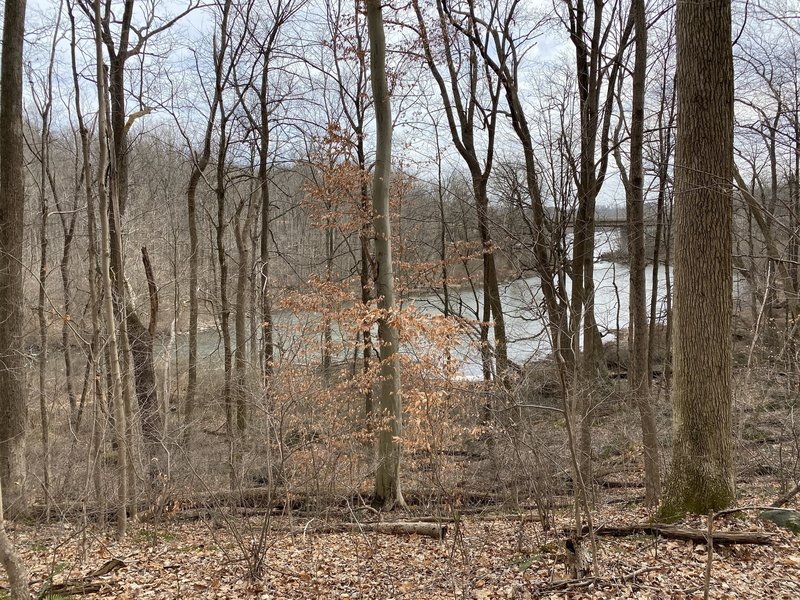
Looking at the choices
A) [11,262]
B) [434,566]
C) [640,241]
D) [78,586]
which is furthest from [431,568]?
[11,262]

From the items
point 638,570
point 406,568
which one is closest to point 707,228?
point 638,570

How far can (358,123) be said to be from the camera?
543 inches

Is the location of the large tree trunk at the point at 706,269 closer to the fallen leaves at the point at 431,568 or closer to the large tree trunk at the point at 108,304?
the fallen leaves at the point at 431,568

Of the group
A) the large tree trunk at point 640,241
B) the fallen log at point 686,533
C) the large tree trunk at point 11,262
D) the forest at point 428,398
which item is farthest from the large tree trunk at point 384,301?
the large tree trunk at point 11,262

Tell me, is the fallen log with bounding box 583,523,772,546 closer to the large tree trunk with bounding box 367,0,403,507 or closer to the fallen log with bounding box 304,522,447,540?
the fallen log with bounding box 304,522,447,540

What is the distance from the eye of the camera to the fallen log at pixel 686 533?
4379mm

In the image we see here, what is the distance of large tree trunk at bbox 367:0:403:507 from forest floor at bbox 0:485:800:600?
2.40 meters

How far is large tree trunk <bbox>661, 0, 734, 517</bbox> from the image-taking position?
515 cm

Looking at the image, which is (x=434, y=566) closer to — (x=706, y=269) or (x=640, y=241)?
(x=706, y=269)

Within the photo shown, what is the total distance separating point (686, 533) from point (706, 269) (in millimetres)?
2355

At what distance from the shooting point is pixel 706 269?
5184mm

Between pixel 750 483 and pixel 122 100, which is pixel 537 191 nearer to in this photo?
pixel 750 483

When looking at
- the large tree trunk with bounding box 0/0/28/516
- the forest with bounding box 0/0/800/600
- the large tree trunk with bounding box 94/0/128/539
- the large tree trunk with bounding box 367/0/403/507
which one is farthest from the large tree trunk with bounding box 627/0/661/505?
the large tree trunk with bounding box 0/0/28/516

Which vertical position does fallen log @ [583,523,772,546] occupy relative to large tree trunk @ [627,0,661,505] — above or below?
below
